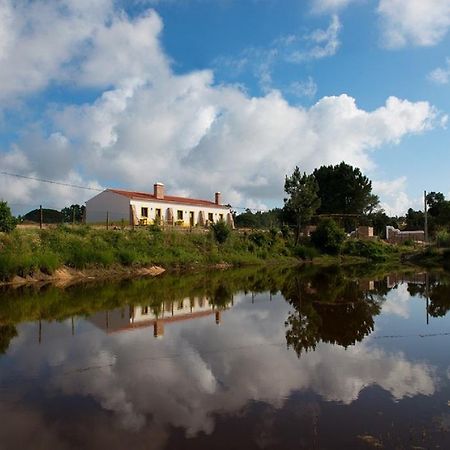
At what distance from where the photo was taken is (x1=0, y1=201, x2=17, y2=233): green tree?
2694 centimetres

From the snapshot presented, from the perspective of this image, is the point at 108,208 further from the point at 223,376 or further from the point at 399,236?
the point at 223,376

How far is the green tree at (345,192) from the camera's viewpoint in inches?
2677

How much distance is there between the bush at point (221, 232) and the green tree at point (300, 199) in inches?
473

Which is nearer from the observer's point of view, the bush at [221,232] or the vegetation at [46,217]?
the vegetation at [46,217]

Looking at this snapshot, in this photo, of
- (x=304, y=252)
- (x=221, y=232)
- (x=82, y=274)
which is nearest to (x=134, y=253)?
(x=82, y=274)

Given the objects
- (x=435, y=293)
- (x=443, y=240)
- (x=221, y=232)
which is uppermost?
(x=221, y=232)

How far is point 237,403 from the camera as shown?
6859 mm

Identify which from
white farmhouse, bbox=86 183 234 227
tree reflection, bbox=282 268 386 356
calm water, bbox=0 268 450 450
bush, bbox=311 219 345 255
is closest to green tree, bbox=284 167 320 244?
bush, bbox=311 219 345 255

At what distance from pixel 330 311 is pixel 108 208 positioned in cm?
3395

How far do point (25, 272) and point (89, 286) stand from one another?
12.8ft

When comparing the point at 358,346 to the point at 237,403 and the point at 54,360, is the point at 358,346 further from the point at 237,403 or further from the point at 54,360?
the point at 54,360

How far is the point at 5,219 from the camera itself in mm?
27000

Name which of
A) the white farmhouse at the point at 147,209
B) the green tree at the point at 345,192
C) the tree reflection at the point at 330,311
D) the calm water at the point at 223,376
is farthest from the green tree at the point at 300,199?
the calm water at the point at 223,376

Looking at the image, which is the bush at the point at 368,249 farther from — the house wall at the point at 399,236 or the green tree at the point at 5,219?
the green tree at the point at 5,219
